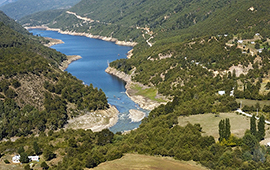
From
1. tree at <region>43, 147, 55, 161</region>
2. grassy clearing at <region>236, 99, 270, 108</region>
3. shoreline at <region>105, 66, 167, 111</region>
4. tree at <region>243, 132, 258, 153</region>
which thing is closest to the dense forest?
tree at <region>243, 132, 258, 153</region>

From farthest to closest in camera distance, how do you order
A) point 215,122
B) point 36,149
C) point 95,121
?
1. point 95,121
2. point 215,122
3. point 36,149

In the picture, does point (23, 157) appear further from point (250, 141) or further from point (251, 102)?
point (251, 102)

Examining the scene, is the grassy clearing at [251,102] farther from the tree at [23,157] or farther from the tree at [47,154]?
the tree at [23,157]

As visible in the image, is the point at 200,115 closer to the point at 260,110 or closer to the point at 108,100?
the point at 260,110

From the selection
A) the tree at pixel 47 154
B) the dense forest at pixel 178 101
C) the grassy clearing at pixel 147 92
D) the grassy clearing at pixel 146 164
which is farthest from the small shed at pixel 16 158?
the grassy clearing at pixel 147 92

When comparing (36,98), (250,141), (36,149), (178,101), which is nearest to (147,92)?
(178,101)

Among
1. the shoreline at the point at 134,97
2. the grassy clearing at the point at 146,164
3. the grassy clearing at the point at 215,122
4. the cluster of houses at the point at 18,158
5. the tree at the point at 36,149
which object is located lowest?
the grassy clearing at the point at 146,164

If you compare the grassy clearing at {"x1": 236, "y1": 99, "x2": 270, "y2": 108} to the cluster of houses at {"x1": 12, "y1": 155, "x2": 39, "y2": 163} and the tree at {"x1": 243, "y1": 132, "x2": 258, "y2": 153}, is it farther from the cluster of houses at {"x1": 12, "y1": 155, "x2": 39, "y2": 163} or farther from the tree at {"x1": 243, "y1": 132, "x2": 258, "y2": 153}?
the cluster of houses at {"x1": 12, "y1": 155, "x2": 39, "y2": 163}
